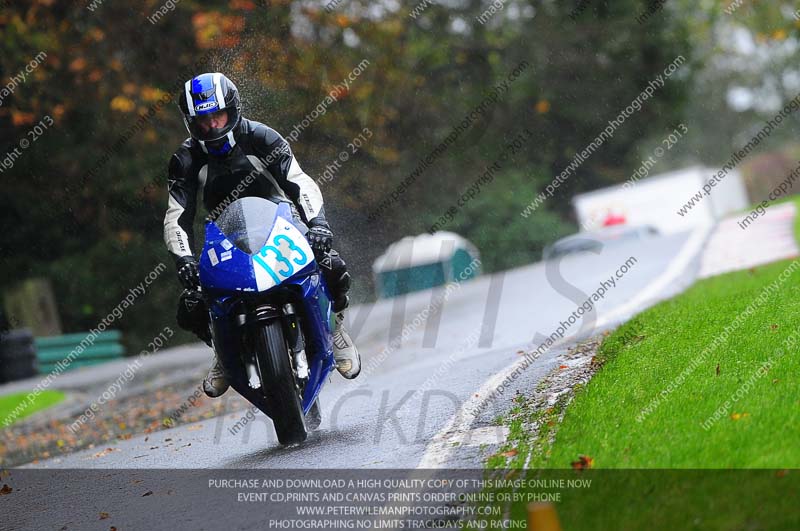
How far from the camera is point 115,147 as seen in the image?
87.0 ft

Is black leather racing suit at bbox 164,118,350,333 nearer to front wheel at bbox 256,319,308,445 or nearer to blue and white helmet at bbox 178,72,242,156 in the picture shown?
blue and white helmet at bbox 178,72,242,156

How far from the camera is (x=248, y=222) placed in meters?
7.56

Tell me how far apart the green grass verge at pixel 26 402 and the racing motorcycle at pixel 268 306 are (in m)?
10.3

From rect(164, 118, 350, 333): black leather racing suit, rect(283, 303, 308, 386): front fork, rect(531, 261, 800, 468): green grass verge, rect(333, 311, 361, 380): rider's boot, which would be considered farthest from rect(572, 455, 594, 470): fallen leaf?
rect(333, 311, 361, 380): rider's boot

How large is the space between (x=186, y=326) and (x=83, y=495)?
1336 millimetres

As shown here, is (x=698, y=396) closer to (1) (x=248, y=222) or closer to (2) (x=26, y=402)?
(1) (x=248, y=222)

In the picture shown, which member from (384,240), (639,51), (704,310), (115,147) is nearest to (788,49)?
(639,51)

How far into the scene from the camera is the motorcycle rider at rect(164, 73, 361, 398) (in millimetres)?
7824

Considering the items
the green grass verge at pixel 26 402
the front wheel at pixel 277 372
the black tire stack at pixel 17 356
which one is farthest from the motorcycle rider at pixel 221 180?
the black tire stack at pixel 17 356

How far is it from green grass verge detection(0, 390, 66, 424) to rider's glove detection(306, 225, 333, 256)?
10559 millimetres

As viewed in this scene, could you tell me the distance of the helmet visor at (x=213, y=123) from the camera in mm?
7844

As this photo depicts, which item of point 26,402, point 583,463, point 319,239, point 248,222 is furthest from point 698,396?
point 26,402

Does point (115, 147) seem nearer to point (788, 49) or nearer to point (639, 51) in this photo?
point (639, 51)

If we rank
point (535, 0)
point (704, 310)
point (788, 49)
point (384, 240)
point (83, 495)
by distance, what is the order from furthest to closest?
point (788, 49)
point (535, 0)
point (384, 240)
point (704, 310)
point (83, 495)
